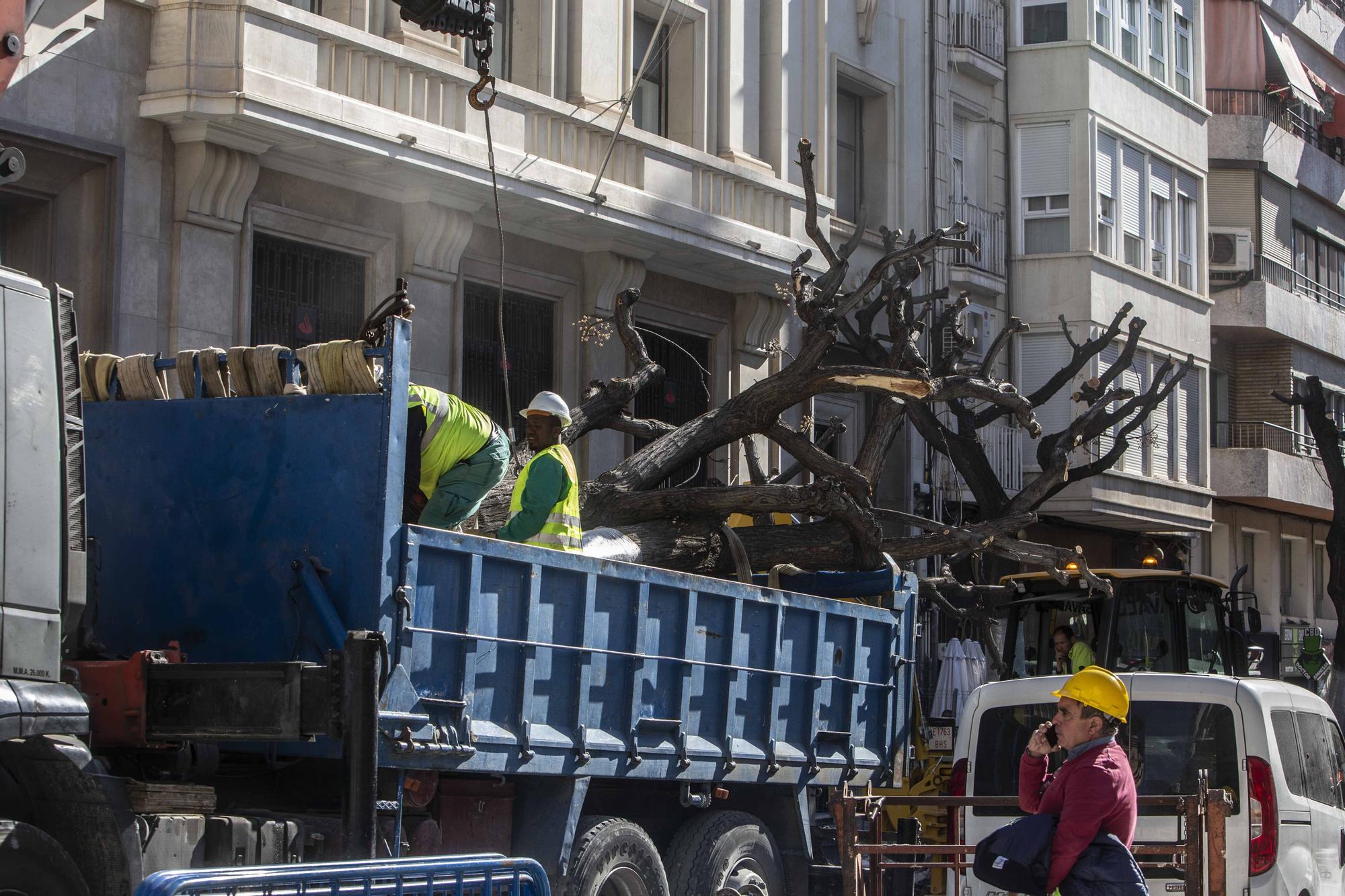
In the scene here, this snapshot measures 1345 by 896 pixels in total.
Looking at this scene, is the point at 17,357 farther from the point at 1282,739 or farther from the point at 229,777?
the point at 1282,739

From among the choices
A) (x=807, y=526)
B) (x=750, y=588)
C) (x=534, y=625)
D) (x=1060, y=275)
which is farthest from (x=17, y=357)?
(x=1060, y=275)

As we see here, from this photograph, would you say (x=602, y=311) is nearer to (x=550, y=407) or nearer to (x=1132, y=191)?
(x=550, y=407)

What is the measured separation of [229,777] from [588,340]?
11.9 metres

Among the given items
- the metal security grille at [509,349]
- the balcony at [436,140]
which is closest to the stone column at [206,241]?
the balcony at [436,140]

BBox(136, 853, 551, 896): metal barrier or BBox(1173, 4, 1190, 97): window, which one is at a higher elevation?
BBox(1173, 4, 1190, 97): window

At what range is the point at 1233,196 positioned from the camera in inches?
1374

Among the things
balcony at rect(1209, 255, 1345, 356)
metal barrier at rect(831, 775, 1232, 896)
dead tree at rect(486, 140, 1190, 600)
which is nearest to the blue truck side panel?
metal barrier at rect(831, 775, 1232, 896)

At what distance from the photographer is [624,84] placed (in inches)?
773

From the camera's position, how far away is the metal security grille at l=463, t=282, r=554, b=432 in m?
18.3

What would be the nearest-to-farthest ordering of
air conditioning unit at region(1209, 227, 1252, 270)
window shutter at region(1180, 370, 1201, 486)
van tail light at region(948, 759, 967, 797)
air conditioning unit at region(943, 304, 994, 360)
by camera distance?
van tail light at region(948, 759, 967, 797) < air conditioning unit at region(943, 304, 994, 360) < window shutter at region(1180, 370, 1201, 486) < air conditioning unit at region(1209, 227, 1252, 270)

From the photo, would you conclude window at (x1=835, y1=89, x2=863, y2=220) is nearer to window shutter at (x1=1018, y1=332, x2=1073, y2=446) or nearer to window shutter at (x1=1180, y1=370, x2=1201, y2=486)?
window shutter at (x1=1018, y1=332, x2=1073, y2=446)

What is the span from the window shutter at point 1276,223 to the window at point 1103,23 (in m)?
6.92

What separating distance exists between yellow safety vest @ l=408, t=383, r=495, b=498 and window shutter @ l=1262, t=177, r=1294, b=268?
28.9 m

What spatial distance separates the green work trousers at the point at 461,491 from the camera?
870 centimetres
